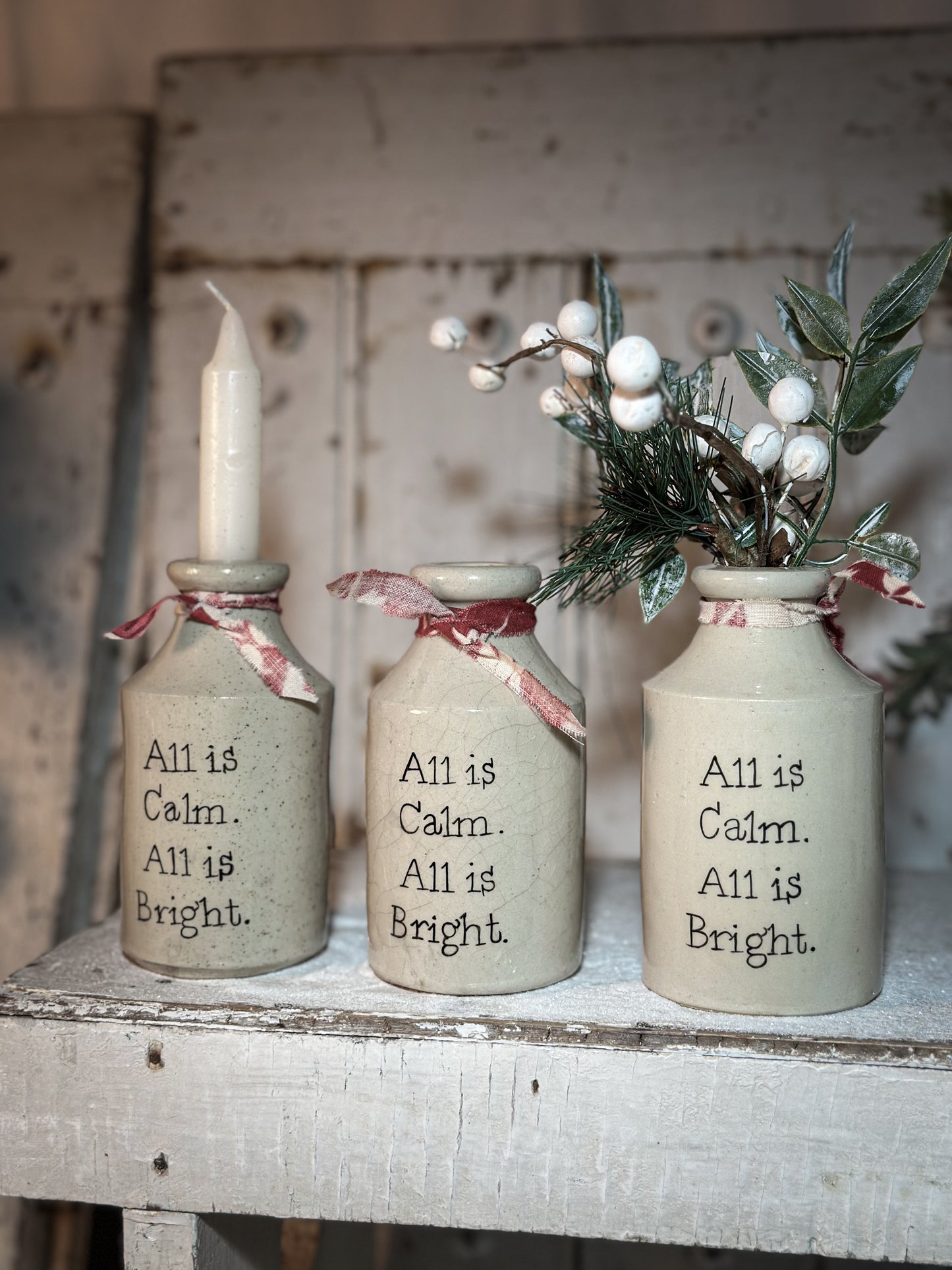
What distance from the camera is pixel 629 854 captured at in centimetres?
122

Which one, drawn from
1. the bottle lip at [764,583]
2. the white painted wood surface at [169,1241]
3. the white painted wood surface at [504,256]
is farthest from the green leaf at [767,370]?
the white painted wood surface at [169,1241]

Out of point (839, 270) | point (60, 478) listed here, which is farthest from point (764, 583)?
point (60, 478)

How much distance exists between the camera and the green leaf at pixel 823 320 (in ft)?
2.38

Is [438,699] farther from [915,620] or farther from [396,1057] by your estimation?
[915,620]

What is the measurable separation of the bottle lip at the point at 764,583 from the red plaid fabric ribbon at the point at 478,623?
0.11 m

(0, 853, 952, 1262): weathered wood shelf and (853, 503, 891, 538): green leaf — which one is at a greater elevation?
(853, 503, 891, 538): green leaf

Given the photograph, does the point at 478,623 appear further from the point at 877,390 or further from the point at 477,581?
the point at 877,390

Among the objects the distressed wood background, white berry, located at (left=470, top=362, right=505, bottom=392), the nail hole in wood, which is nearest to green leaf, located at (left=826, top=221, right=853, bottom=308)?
white berry, located at (left=470, top=362, right=505, bottom=392)

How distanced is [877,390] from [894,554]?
10cm

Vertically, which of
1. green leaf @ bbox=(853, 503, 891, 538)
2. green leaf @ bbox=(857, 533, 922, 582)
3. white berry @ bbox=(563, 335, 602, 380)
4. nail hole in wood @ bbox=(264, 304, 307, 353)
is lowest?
green leaf @ bbox=(857, 533, 922, 582)

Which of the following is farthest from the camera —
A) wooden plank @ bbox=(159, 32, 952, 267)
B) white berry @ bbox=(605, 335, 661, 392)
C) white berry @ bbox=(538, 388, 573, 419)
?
wooden plank @ bbox=(159, 32, 952, 267)

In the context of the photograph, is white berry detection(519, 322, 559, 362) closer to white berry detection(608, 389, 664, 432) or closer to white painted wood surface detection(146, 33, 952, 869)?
white berry detection(608, 389, 664, 432)

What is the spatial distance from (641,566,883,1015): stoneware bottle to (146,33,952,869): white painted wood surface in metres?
0.48

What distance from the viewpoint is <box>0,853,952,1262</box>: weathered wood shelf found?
0.65 metres
